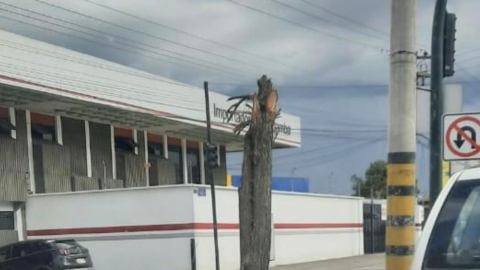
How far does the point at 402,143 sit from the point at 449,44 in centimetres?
237

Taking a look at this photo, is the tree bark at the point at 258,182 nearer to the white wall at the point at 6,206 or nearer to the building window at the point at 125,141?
the white wall at the point at 6,206

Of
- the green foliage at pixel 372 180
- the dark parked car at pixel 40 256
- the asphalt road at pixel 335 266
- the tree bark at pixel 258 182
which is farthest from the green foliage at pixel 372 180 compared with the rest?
the tree bark at pixel 258 182

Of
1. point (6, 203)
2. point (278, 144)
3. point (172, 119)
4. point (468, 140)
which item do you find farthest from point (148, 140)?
point (468, 140)

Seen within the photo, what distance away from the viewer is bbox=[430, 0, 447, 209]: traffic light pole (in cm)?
883

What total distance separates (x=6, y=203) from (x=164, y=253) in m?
6.97

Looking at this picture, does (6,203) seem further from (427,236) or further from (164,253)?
(427,236)

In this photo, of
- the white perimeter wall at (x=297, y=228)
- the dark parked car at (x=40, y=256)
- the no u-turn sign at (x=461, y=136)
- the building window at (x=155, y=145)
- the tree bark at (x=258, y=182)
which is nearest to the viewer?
the no u-turn sign at (x=461, y=136)

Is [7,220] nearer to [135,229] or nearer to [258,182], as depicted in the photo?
[135,229]

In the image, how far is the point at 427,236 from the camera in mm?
3967

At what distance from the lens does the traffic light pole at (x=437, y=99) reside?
8.83m

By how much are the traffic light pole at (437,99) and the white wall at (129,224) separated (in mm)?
17601

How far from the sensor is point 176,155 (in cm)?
4259

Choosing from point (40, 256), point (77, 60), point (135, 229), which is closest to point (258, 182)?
point (40, 256)

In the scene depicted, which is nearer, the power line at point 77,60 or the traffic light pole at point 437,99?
the traffic light pole at point 437,99
